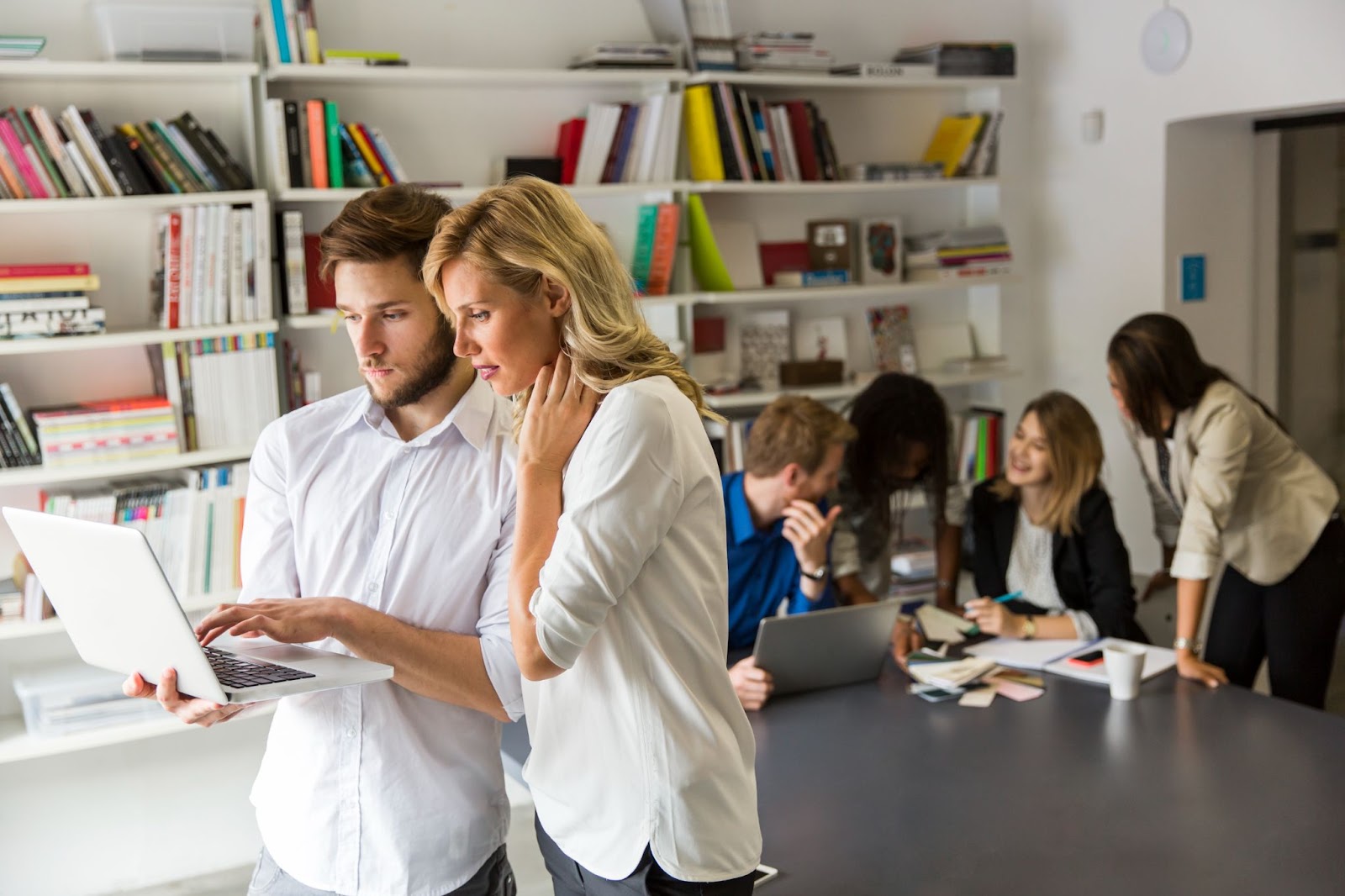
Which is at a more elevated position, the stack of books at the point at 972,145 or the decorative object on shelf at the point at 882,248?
the stack of books at the point at 972,145

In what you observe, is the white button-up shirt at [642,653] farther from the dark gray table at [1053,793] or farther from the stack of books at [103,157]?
the stack of books at [103,157]

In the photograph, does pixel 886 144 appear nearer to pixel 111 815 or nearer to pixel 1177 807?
pixel 1177 807

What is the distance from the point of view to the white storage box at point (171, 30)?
10.7ft

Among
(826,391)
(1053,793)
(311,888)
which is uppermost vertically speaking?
(826,391)

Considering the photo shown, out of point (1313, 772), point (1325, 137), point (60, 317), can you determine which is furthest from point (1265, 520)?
point (60, 317)

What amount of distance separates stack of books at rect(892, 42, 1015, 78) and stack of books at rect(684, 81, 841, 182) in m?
0.45

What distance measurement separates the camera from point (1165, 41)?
424 centimetres

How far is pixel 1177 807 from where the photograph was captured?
2.07m

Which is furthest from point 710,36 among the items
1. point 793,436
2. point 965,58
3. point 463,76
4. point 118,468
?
point 118,468

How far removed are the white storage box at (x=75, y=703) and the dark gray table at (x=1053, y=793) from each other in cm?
138

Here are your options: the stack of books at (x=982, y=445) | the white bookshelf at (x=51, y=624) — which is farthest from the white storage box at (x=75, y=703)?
the stack of books at (x=982, y=445)

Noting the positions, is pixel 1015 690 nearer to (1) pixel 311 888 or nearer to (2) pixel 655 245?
(1) pixel 311 888

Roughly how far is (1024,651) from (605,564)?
1.83m

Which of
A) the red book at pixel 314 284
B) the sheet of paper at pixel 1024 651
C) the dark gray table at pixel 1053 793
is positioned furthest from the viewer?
the red book at pixel 314 284
